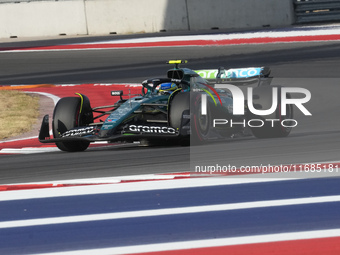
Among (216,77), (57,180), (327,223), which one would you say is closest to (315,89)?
(216,77)

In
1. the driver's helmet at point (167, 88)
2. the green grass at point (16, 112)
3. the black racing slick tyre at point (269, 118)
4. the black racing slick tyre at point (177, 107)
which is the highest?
the driver's helmet at point (167, 88)

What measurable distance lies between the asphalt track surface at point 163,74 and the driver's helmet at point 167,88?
760 millimetres

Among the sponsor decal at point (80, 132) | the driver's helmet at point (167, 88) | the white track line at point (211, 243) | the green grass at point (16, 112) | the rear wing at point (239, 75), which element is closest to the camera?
the white track line at point (211, 243)

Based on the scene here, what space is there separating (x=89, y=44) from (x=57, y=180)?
52.9 feet

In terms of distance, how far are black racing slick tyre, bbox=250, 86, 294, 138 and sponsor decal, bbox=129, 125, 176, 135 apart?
150cm

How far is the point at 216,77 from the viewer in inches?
425

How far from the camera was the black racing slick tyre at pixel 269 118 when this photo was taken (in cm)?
1021

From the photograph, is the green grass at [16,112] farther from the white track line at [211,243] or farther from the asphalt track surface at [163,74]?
the white track line at [211,243]

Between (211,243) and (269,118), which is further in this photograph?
(269,118)

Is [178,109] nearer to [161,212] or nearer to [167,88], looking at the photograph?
[167,88]

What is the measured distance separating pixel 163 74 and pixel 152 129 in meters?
8.63

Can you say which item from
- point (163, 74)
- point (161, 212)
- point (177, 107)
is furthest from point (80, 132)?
point (163, 74)

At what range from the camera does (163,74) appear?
1781cm

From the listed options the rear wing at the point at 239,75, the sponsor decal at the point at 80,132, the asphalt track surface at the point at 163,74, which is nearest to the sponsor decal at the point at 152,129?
the asphalt track surface at the point at 163,74
